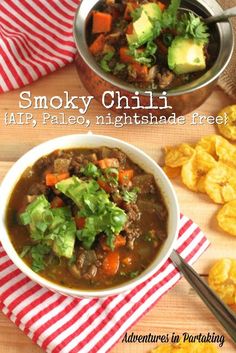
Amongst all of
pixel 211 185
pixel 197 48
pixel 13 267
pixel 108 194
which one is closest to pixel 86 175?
pixel 108 194

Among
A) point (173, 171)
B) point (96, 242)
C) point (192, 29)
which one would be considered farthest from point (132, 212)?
point (192, 29)

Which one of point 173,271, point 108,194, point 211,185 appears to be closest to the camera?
point 108,194

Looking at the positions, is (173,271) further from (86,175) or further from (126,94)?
(126,94)

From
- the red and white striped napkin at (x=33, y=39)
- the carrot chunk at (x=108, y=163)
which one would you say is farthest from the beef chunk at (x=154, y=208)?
the red and white striped napkin at (x=33, y=39)

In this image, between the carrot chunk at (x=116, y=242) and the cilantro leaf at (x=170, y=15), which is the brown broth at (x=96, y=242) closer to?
the carrot chunk at (x=116, y=242)

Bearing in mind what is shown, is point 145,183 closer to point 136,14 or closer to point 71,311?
point 71,311

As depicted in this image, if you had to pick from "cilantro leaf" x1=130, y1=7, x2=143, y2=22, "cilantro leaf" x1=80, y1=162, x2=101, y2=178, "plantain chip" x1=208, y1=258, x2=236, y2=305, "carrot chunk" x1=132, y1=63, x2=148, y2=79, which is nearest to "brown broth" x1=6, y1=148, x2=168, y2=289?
"cilantro leaf" x1=80, y1=162, x2=101, y2=178

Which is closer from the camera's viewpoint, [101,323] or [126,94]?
[101,323]
